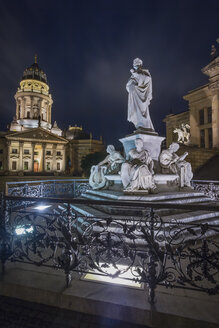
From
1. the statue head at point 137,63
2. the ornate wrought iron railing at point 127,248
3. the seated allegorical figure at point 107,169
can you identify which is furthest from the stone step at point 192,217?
the statue head at point 137,63

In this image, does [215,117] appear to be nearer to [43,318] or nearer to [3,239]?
[3,239]

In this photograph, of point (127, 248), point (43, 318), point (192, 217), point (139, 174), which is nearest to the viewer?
point (43, 318)

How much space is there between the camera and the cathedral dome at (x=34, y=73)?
7712 cm

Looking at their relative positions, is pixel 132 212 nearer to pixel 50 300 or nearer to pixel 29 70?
pixel 50 300

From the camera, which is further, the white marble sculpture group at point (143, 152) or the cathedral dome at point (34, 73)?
the cathedral dome at point (34, 73)

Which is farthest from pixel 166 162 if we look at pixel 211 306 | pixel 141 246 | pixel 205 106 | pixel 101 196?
pixel 205 106

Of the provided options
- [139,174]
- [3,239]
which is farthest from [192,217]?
[3,239]

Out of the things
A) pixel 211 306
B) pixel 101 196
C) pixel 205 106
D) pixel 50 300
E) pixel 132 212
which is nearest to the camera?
pixel 211 306

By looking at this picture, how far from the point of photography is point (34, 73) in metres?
77.9

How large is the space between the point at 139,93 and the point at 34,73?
86.9 metres

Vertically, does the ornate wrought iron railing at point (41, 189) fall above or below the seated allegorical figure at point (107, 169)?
below

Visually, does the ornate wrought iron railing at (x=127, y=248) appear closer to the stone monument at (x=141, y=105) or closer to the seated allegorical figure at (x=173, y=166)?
the seated allegorical figure at (x=173, y=166)

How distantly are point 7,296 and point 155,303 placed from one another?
6.52 feet

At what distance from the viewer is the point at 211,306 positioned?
2066mm
